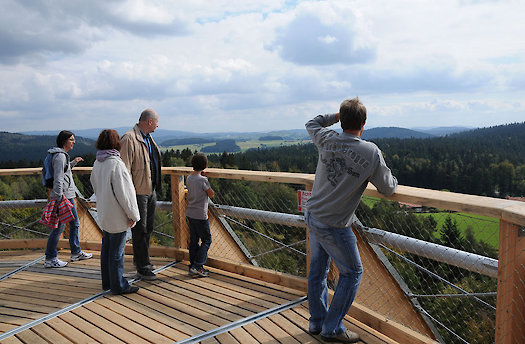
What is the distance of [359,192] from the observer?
2.44 metres

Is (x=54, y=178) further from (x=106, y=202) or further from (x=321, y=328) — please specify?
(x=321, y=328)

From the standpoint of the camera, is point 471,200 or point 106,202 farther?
point 106,202

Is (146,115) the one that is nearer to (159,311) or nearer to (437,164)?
(159,311)

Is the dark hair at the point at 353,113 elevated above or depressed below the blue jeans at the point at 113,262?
above

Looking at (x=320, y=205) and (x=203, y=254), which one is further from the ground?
(x=320, y=205)

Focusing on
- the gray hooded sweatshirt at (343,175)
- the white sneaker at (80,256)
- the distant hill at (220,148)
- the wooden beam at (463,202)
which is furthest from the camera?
the distant hill at (220,148)

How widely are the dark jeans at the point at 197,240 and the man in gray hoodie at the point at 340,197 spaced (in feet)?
4.76

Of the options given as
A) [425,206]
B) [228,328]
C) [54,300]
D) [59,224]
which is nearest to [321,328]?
[228,328]

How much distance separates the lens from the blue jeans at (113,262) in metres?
3.48

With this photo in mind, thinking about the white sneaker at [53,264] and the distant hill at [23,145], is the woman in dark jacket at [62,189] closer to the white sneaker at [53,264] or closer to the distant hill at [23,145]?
the white sneaker at [53,264]

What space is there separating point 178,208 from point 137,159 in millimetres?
888

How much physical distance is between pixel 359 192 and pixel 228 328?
53.2 inches

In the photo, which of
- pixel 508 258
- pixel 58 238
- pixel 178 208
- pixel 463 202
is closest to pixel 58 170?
pixel 58 238

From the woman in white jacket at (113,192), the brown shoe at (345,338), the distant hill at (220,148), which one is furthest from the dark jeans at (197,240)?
the distant hill at (220,148)
